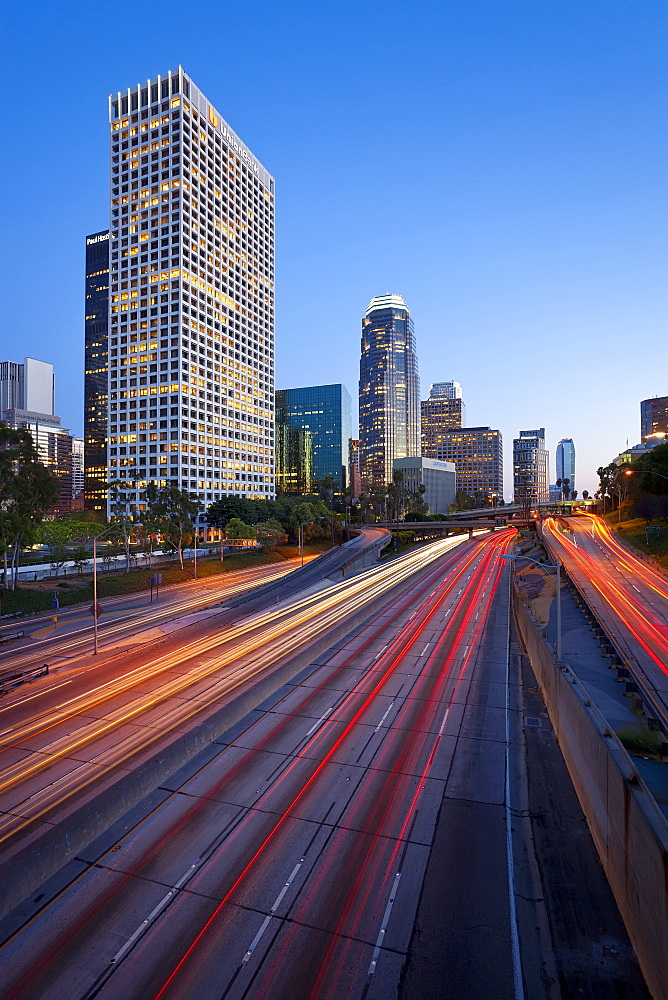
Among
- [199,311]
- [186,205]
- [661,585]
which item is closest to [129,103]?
[186,205]

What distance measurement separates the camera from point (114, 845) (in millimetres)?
14141

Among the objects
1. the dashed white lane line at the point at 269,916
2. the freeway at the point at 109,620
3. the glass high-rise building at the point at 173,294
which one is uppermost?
the glass high-rise building at the point at 173,294

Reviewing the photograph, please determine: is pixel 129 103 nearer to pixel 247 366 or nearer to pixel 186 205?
pixel 186 205

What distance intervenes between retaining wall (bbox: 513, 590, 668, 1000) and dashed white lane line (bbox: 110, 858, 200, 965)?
425 inches

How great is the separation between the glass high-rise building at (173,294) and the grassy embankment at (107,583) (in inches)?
1869

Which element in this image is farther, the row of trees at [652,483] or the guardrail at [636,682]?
the row of trees at [652,483]

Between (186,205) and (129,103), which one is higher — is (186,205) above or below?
below

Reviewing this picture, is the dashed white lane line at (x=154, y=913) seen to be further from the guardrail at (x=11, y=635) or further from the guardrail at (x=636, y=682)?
the guardrail at (x=11, y=635)

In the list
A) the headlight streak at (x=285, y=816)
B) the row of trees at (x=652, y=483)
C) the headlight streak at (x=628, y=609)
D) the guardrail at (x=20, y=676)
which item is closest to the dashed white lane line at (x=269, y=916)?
the headlight streak at (x=285, y=816)

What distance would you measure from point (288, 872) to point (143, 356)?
13545 cm

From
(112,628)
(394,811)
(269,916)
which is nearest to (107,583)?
(112,628)

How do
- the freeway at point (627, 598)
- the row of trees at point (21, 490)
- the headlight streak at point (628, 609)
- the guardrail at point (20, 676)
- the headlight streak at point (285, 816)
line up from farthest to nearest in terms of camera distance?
the row of trees at point (21, 490) → the headlight streak at point (628, 609) → the freeway at point (627, 598) → the guardrail at point (20, 676) → the headlight streak at point (285, 816)

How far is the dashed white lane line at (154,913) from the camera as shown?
35.0ft

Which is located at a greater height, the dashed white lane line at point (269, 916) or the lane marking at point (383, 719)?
the dashed white lane line at point (269, 916)
